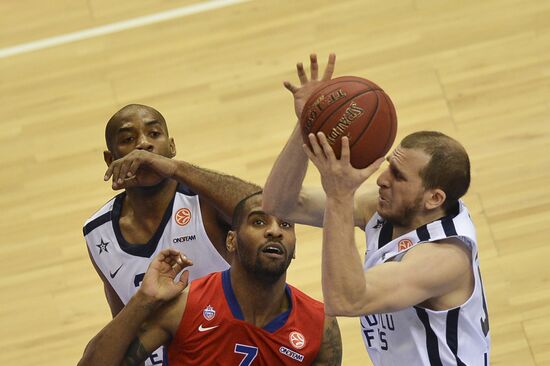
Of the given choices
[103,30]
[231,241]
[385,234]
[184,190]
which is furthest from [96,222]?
[103,30]

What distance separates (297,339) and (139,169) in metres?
1.00

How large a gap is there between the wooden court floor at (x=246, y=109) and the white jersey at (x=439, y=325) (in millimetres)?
1879

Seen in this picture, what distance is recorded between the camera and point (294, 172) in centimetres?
423

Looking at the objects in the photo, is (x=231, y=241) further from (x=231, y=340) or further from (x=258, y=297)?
(x=231, y=340)

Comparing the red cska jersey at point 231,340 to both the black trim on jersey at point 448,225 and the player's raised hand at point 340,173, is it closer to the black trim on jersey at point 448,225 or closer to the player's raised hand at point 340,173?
the black trim on jersey at point 448,225

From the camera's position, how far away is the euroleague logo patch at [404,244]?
403 cm

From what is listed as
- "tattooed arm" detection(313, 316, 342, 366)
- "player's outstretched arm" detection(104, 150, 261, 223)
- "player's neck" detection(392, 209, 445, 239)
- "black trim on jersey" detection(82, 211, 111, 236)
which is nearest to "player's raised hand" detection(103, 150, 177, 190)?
"player's outstretched arm" detection(104, 150, 261, 223)

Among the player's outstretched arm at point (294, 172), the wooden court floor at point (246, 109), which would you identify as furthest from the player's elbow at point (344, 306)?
the wooden court floor at point (246, 109)

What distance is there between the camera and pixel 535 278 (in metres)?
6.25

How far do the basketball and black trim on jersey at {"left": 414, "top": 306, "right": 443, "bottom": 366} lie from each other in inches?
24.0

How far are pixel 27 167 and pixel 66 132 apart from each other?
0.35 metres

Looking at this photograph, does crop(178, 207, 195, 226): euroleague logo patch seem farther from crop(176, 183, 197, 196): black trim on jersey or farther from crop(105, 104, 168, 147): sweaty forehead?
crop(105, 104, 168, 147): sweaty forehead

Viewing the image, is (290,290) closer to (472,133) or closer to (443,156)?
(443,156)

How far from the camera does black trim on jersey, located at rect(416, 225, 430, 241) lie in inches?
158
